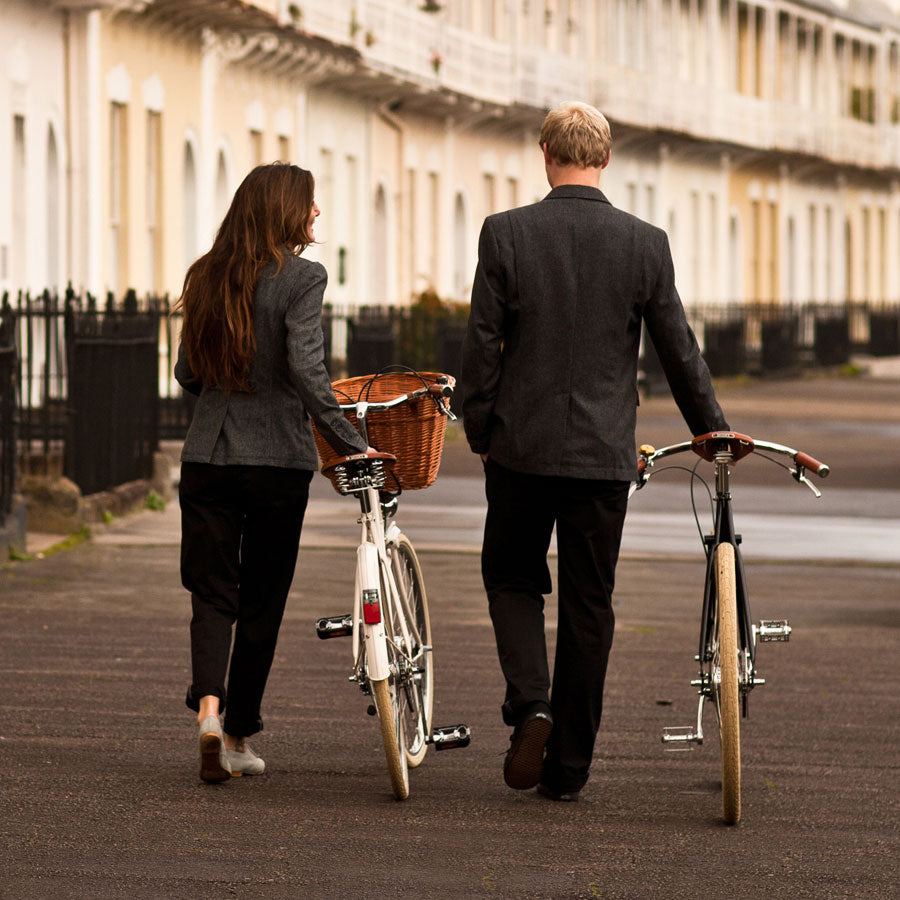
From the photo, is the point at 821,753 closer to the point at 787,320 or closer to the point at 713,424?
the point at 713,424

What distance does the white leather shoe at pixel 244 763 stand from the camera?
685cm

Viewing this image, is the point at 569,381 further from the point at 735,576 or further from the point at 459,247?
the point at 459,247

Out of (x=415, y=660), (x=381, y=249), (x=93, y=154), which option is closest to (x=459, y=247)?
(x=381, y=249)

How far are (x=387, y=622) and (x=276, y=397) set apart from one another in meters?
0.66

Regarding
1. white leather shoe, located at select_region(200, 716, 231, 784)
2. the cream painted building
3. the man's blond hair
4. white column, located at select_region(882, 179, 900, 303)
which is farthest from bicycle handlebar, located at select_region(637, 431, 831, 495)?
white column, located at select_region(882, 179, 900, 303)

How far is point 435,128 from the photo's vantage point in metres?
35.0

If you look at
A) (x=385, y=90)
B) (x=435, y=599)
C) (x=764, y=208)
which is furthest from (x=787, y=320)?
(x=435, y=599)

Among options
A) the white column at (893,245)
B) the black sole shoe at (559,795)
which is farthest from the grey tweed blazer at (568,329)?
the white column at (893,245)

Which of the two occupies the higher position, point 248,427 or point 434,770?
point 248,427

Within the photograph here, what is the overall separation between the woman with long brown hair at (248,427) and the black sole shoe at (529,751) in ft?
2.67

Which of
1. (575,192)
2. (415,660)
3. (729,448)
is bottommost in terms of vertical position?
(415,660)

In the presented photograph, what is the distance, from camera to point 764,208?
2098 inches

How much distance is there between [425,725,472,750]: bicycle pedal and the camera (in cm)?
666

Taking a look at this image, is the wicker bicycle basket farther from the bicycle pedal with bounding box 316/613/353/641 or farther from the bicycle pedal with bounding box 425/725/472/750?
the bicycle pedal with bounding box 425/725/472/750
